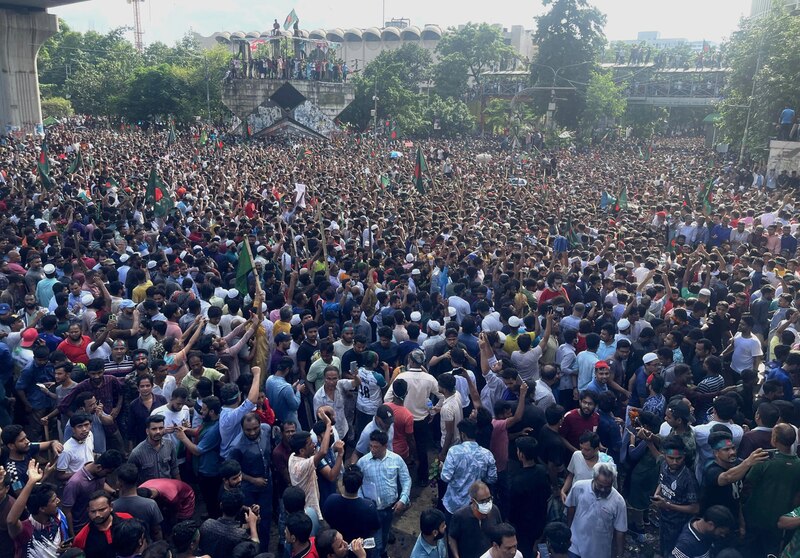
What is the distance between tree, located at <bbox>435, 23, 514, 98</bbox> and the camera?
49031mm

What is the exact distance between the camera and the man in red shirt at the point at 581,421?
5.04 meters

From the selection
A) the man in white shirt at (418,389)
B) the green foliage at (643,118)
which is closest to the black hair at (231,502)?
the man in white shirt at (418,389)

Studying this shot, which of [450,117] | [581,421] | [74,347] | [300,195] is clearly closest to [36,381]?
[74,347]

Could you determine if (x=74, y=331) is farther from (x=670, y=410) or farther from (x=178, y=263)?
(x=670, y=410)

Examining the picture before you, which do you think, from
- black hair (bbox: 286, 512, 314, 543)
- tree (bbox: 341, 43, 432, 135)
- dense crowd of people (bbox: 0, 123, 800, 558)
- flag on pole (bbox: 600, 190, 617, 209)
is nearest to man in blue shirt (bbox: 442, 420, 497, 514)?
dense crowd of people (bbox: 0, 123, 800, 558)

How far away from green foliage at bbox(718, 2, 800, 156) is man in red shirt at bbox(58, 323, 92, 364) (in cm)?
2384

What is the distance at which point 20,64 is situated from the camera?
3034cm

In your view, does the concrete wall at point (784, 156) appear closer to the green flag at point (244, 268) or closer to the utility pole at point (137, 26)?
the green flag at point (244, 268)

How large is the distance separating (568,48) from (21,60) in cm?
3086

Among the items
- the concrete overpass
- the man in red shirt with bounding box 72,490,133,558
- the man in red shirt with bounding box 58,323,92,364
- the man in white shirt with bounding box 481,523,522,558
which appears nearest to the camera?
the man in white shirt with bounding box 481,523,522,558

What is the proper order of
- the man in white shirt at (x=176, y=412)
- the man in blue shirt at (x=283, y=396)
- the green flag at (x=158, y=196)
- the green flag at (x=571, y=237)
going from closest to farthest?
1. the man in white shirt at (x=176, y=412)
2. the man in blue shirt at (x=283, y=396)
3. the green flag at (x=571, y=237)
4. the green flag at (x=158, y=196)

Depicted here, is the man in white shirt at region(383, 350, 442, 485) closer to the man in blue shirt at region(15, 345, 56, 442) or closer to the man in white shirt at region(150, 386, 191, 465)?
the man in white shirt at region(150, 386, 191, 465)

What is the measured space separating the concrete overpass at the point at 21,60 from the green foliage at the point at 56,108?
60.1 feet

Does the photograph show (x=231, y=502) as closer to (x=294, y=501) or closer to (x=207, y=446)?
(x=294, y=501)
